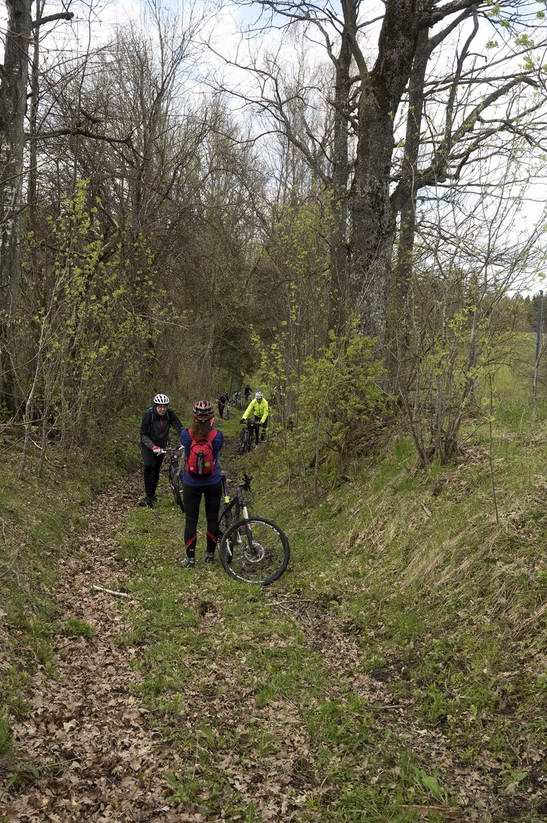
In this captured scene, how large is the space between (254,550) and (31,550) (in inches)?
107

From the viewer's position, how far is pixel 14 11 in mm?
9781

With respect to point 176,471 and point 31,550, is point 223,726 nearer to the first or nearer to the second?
point 31,550

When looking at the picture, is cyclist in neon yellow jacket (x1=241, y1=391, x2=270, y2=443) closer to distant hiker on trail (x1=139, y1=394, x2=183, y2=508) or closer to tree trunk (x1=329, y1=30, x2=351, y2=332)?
distant hiker on trail (x1=139, y1=394, x2=183, y2=508)

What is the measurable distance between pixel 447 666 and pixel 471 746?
79 cm

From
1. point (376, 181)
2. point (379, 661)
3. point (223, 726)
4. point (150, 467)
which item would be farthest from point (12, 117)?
point (379, 661)

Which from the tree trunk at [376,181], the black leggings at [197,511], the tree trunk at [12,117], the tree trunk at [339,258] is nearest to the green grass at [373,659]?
the black leggings at [197,511]

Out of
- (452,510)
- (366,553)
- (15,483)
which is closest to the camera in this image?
(452,510)

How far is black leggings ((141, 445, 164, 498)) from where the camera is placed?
1049 centimetres

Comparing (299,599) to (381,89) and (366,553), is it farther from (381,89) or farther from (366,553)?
(381,89)

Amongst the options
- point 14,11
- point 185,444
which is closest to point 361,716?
point 185,444

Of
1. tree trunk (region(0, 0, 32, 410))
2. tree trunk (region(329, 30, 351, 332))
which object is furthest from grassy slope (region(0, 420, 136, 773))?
tree trunk (region(329, 30, 351, 332))

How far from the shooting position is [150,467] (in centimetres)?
1059

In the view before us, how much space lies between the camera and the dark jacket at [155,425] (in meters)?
10.4

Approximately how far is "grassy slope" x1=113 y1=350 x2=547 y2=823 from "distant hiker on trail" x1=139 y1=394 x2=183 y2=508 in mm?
2859
